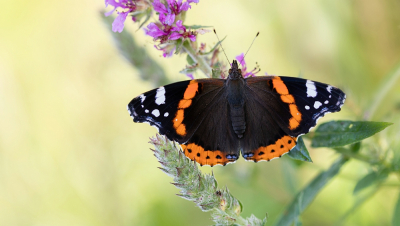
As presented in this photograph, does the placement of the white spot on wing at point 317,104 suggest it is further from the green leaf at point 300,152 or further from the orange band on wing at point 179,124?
the orange band on wing at point 179,124

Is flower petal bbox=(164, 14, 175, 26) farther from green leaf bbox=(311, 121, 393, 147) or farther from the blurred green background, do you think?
the blurred green background

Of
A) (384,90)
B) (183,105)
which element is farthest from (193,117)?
(384,90)

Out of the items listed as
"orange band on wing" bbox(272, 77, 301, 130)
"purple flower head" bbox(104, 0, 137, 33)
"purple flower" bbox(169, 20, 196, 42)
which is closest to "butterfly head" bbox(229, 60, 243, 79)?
"orange band on wing" bbox(272, 77, 301, 130)

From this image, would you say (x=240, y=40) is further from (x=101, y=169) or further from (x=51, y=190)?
(x=51, y=190)

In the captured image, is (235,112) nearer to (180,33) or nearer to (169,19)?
(180,33)

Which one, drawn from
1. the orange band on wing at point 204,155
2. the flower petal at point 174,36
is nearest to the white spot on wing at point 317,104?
the orange band on wing at point 204,155
